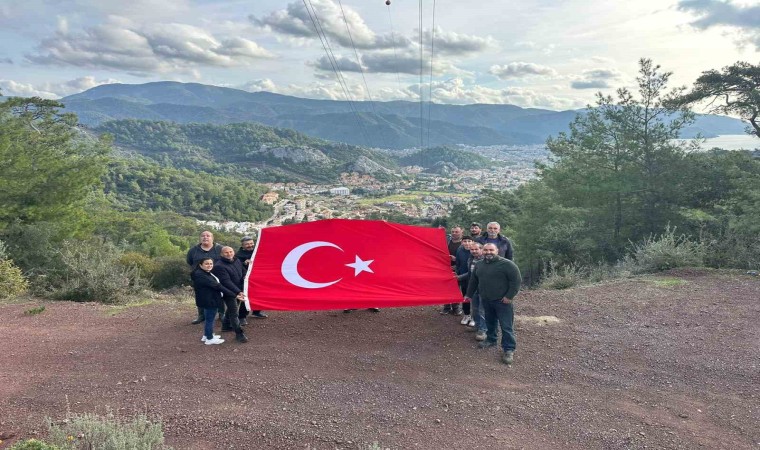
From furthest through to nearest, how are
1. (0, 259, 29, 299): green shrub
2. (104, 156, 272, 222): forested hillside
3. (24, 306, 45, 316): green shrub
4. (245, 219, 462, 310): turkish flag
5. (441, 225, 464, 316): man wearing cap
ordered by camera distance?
(104, 156, 272, 222): forested hillside
(0, 259, 29, 299): green shrub
(24, 306, 45, 316): green shrub
(441, 225, 464, 316): man wearing cap
(245, 219, 462, 310): turkish flag

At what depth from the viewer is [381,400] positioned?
18.4 ft

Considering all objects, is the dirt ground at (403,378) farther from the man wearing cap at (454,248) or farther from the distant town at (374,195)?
the distant town at (374,195)

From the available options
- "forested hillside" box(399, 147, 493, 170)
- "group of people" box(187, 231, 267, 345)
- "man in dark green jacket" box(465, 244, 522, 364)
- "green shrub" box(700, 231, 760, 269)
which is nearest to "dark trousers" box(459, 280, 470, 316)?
"man in dark green jacket" box(465, 244, 522, 364)

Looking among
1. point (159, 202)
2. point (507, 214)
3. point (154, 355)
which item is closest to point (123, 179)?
point (159, 202)

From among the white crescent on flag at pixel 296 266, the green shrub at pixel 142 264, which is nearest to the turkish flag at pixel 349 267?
the white crescent on flag at pixel 296 266

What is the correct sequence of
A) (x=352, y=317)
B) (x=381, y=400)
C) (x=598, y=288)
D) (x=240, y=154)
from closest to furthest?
(x=381, y=400)
(x=352, y=317)
(x=598, y=288)
(x=240, y=154)

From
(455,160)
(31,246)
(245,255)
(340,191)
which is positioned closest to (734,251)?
(245,255)

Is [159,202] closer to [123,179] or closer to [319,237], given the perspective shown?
[123,179]

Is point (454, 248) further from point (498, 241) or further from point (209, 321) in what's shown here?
point (209, 321)

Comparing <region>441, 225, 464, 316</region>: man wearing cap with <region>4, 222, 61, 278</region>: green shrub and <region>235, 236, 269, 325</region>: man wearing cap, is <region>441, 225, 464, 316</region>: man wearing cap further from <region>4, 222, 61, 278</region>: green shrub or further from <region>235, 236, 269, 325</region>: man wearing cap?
<region>4, 222, 61, 278</region>: green shrub

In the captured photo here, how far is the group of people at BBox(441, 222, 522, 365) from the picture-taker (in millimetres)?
6758

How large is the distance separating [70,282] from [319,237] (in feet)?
25.0

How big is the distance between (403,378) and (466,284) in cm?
257

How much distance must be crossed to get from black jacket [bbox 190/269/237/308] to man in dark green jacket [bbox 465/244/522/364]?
4.22 metres
